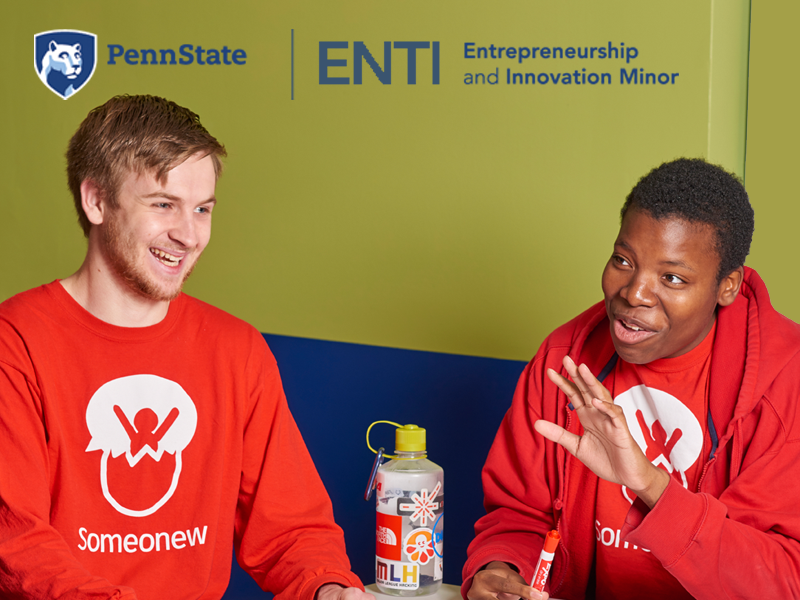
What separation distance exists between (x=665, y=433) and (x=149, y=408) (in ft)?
2.47

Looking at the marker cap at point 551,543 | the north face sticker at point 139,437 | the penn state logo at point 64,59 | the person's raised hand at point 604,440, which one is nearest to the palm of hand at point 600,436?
the person's raised hand at point 604,440

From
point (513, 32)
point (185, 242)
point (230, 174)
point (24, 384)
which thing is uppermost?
point (513, 32)

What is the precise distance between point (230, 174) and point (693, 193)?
3.86 ft

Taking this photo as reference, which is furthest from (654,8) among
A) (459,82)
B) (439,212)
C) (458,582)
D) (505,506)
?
(458,582)

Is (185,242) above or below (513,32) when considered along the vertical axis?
below

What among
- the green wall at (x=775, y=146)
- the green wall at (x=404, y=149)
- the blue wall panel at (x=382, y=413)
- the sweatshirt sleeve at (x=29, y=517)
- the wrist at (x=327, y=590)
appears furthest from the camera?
the blue wall panel at (x=382, y=413)

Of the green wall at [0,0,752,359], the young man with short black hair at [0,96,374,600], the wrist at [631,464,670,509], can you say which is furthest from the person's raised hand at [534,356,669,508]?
the green wall at [0,0,752,359]

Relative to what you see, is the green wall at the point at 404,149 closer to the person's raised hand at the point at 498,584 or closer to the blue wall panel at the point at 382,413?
the blue wall panel at the point at 382,413

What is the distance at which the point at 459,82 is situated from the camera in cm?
184

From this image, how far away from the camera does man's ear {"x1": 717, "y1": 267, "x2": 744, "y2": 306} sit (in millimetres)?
1254

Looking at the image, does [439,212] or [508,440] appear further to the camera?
[439,212]

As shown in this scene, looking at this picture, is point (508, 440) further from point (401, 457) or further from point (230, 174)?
point (230, 174)

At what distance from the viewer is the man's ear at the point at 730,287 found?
4.11 feet

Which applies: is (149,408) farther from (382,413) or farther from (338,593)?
(382,413)
